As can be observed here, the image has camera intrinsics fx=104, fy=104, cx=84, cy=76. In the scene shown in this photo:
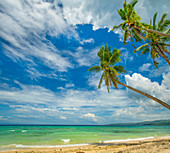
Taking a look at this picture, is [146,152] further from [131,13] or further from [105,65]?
[131,13]

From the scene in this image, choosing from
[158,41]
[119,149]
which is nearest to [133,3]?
[158,41]

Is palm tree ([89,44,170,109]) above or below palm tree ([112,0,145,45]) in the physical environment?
below

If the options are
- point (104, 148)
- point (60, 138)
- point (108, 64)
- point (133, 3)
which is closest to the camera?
point (104, 148)

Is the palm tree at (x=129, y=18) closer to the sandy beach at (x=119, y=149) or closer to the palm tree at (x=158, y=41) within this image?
the palm tree at (x=158, y=41)

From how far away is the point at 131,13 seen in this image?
1084 centimetres

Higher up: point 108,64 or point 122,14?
point 122,14

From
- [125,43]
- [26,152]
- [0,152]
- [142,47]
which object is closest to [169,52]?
[142,47]

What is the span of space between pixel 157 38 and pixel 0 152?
1972 centimetres

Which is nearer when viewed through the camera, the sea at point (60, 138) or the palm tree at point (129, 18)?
the palm tree at point (129, 18)

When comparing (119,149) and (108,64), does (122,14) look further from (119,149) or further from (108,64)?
(119,149)

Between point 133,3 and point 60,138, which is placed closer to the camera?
point 133,3

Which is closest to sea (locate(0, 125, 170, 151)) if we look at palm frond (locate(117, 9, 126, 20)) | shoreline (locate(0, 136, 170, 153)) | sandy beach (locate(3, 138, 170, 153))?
shoreline (locate(0, 136, 170, 153))

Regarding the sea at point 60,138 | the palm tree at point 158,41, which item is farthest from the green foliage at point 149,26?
the sea at point 60,138

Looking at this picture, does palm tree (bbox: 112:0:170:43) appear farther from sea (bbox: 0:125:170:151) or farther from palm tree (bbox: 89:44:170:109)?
sea (bbox: 0:125:170:151)
